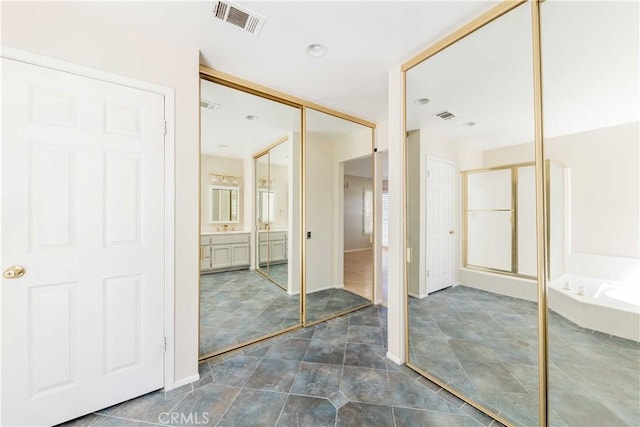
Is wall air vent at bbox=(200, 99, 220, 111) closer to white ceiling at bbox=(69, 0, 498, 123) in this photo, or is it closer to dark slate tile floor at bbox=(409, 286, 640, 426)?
white ceiling at bbox=(69, 0, 498, 123)

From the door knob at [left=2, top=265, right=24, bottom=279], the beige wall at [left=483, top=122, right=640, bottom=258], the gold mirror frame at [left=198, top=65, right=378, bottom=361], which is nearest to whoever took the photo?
the beige wall at [left=483, top=122, right=640, bottom=258]

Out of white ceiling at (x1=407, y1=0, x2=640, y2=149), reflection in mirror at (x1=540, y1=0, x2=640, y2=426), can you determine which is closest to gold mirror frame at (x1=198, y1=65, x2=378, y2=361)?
white ceiling at (x1=407, y1=0, x2=640, y2=149)

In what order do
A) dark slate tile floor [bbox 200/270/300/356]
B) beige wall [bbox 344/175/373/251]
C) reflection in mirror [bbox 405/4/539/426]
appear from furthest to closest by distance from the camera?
beige wall [bbox 344/175/373/251]
dark slate tile floor [bbox 200/270/300/356]
reflection in mirror [bbox 405/4/539/426]

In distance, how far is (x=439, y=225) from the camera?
197cm

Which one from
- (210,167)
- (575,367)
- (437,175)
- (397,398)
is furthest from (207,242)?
(575,367)

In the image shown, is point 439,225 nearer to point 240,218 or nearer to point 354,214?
point 354,214

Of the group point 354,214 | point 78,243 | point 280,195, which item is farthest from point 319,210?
point 78,243

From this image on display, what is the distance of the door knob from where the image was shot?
4.28ft

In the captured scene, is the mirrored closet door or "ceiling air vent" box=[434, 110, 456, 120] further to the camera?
the mirrored closet door

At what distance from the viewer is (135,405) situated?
1.59m

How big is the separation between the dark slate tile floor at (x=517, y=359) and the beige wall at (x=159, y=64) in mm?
1907

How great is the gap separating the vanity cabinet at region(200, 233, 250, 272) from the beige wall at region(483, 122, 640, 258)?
2.84m

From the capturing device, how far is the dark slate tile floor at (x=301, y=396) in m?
1.48

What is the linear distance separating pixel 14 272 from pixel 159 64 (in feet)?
5.26
